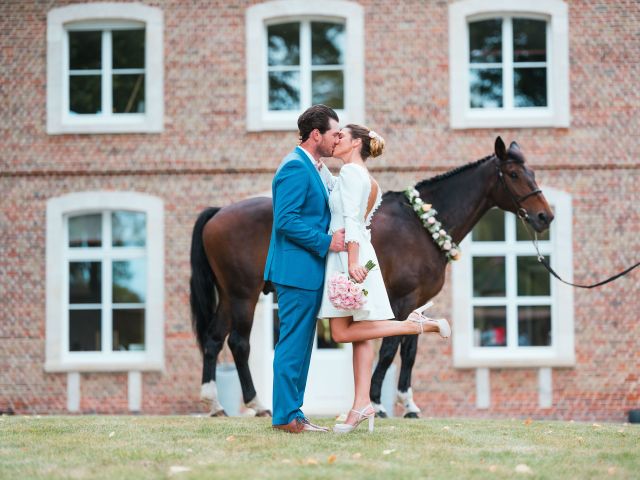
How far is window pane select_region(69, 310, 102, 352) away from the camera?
13.4 metres

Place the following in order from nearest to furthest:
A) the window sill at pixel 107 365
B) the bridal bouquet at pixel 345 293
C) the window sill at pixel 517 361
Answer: the bridal bouquet at pixel 345 293 → the window sill at pixel 517 361 → the window sill at pixel 107 365

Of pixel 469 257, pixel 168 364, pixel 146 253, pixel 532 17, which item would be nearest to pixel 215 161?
pixel 146 253

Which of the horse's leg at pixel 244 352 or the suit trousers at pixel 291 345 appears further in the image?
the horse's leg at pixel 244 352

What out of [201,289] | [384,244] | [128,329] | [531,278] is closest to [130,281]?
[128,329]

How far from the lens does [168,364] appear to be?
42.8 ft

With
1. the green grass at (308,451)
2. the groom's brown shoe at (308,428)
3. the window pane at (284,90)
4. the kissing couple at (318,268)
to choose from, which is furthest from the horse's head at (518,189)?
the window pane at (284,90)

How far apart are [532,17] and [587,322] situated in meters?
4.17

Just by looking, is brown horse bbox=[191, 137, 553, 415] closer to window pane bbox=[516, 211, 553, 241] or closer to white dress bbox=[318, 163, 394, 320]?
white dress bbox=[318, 163, 394, 320]

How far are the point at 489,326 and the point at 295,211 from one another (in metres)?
7.61

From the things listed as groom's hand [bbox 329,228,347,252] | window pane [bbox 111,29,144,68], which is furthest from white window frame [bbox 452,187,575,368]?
groom's hand [bbox 329,228,347,252]

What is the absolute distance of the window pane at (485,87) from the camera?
1344 cm

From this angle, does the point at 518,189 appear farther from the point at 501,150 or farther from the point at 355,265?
the point at 355,265

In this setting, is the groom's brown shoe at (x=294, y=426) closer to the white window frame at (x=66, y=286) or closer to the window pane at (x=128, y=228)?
the white window frame at (x=66, y=286)

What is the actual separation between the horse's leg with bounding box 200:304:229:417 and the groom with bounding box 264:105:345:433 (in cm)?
259
